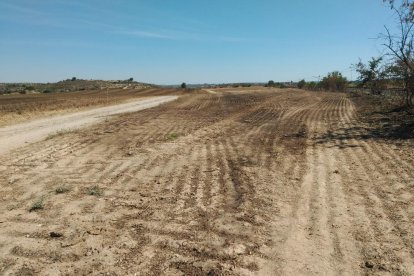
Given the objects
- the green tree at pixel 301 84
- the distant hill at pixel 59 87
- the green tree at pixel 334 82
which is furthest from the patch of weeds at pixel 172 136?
the green tree at pixel 301 84

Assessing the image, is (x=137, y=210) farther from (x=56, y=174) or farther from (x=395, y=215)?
(x=395, y=215)

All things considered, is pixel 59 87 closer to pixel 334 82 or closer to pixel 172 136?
pixel 334 82

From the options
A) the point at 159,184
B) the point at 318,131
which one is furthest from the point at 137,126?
the point at 159,184

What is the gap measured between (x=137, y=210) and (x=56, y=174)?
2.89 metres

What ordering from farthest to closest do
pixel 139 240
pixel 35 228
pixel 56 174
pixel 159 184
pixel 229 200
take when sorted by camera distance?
pixel 56 174, pixel 159 184, pixel 229 200, pixel 35 228, pixel 139 240

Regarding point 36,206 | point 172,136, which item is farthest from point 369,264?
point 172,136

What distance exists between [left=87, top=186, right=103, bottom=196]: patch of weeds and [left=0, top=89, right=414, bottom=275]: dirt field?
0.02 m

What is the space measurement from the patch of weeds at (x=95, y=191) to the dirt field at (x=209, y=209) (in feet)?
0.07

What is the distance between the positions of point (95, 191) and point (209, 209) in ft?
6.97

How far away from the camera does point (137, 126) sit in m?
15.7

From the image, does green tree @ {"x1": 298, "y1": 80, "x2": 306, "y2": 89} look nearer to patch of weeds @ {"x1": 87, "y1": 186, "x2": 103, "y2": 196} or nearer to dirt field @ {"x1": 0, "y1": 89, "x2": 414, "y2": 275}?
dirt field @ {"x1": 0, "y1": 89, "x2": 414, "y2": 275}

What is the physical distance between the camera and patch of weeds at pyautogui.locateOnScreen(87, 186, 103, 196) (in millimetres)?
6789

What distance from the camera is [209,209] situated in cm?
605

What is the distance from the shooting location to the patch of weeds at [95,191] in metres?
6.79
